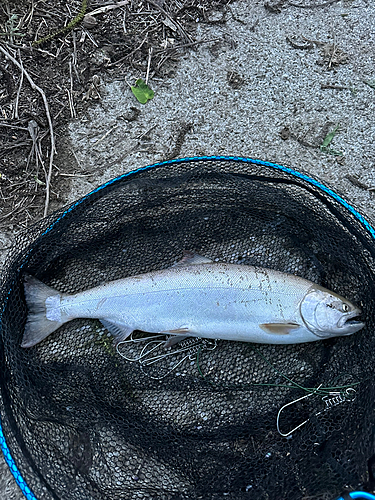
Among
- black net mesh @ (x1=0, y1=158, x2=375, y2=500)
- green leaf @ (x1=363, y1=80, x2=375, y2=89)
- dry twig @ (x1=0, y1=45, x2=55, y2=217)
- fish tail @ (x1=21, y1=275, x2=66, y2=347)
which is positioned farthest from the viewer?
green leaf @ (x1=363, y1=80, x2=375, y2=89)

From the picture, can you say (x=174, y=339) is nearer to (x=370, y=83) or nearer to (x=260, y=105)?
(x=260, y=105)

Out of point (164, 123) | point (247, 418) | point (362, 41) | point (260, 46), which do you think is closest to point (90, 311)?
point (247, 418)

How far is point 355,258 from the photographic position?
89.9 inches

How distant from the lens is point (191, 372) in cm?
244

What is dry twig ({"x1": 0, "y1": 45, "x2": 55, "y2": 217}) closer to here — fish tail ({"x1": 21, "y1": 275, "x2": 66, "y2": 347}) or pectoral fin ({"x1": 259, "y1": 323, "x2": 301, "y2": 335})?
fish tail ({"x1": 21, "y1": 275, "x2": 66, "y2": 347})

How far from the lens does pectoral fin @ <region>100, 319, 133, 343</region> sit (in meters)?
2.34

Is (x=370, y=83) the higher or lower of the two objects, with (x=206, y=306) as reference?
higher

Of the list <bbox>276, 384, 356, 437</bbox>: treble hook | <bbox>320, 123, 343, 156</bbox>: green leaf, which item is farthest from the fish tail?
<bbox>320, 123, 343, 156</bbox>: green leaf

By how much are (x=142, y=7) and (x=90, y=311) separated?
8.17 ft

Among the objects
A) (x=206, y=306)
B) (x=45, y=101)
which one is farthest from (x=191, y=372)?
(x=45, y=101)

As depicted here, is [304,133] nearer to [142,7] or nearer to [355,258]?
[355,258]

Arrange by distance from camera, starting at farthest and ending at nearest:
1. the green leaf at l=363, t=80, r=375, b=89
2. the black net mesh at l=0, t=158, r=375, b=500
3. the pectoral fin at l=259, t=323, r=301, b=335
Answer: the green leaf at l=363, t=80, r=375, b=89, the pectoral fin at l=259, t=323, r=301, b=335, the black net mesh at l=0, t=158, r=375, b=500

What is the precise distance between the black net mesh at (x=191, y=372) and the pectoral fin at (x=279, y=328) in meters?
0.22

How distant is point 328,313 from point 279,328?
28cm
